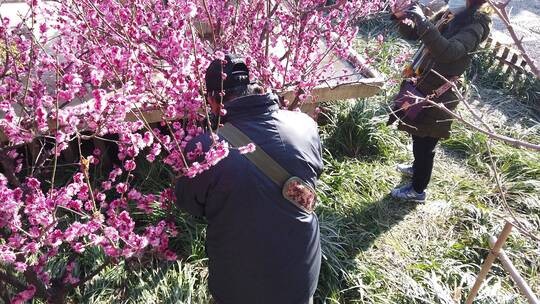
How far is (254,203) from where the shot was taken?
176cm

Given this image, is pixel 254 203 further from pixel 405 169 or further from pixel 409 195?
pixel 405 169

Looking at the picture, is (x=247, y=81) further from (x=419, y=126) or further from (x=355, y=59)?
(x=355, y=59)

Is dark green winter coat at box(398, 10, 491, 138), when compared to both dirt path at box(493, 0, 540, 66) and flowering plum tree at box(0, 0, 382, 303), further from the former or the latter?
dirt path at box(493, 0, 540, 66)

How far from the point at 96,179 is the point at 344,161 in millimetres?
2169

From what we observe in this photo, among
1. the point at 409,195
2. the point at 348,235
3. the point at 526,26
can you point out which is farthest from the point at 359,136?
the point at 526,26

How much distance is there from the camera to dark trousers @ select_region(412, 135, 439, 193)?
3312mm

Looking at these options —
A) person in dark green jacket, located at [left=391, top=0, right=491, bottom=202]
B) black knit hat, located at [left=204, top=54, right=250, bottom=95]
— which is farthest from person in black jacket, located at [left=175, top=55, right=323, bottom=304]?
person in dark green jacket, located at [left=391, top=0, right=491, bottom=202]

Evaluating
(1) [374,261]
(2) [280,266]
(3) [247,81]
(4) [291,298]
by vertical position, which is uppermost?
(3) [247,81]

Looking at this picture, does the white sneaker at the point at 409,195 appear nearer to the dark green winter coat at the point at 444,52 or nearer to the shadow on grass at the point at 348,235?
the shadow on grass at the point at 348,235

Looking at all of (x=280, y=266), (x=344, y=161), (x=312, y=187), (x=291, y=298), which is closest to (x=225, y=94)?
(x=312, y=187)

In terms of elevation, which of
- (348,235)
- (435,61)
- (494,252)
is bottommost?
(348,235)

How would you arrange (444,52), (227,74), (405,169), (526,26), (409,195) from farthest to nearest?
(526,26) → (405,169) → (409,195) → (444,52) → (227,74)

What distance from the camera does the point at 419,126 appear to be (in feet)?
10.3

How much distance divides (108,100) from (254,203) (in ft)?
2.36
